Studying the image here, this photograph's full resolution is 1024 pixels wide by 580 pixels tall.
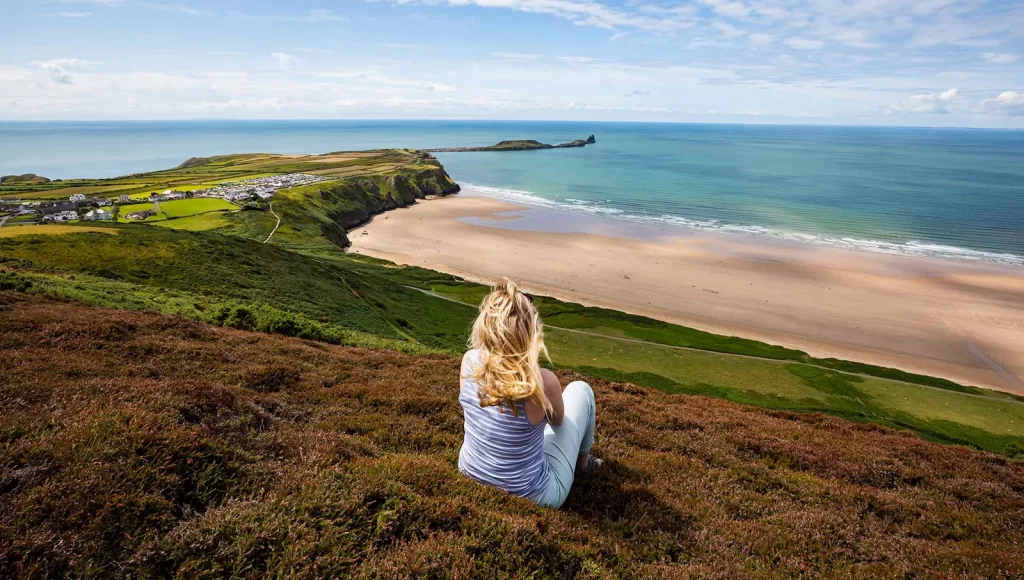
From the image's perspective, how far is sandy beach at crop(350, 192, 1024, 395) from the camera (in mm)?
37125

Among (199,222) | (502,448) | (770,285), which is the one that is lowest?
(770,285)

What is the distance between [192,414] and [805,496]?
29.6ft

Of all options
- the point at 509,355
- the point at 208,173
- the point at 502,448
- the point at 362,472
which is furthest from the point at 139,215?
the point at 509,355

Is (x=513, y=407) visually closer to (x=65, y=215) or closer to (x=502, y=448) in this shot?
(x=502, y=448)

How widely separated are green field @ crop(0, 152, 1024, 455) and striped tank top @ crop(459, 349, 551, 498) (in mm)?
13342

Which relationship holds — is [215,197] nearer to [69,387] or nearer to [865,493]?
[69,387]

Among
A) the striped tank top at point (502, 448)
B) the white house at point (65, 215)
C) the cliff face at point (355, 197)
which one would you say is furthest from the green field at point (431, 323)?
the cliff face at point (355, 197)

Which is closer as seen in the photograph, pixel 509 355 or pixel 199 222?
pixel 509 355

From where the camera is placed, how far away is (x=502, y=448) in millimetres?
5273

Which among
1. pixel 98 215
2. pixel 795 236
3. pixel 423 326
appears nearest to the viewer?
pixel 423 326

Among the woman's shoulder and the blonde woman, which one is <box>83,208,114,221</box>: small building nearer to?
the woman's shoulder

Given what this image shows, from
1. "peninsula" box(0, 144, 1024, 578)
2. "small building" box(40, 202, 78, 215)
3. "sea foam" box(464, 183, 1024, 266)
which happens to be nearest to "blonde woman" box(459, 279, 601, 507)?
"peninsula" box(0, 144, 1024, 578)

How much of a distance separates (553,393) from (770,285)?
170 ft

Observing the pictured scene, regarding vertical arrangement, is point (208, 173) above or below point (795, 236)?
above
